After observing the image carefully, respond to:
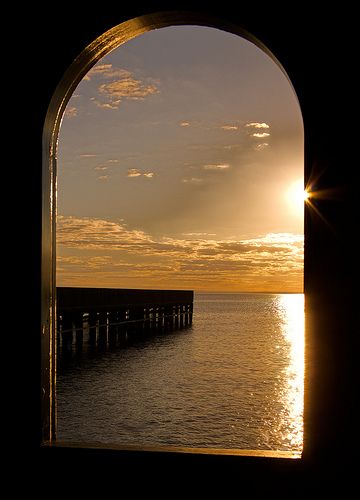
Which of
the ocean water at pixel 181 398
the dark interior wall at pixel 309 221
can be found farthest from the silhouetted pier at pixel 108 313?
the dark interior wall at pixel 309 221

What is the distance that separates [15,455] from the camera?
10.4 ft

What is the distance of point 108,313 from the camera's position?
3272 cm

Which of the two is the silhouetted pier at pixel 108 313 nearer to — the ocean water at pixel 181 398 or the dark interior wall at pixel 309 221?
the ocean water at pixel 181 398

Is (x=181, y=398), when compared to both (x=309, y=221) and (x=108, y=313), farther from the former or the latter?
(x=309, y=221)

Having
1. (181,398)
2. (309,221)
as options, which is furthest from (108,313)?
(309,221)

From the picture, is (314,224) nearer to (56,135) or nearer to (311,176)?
(311,176)

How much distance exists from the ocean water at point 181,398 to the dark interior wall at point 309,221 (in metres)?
3.85

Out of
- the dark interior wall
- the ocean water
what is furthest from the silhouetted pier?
the dark interior wall

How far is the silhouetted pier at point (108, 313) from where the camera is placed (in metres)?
24.9

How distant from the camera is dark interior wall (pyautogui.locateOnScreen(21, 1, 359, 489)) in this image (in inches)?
115

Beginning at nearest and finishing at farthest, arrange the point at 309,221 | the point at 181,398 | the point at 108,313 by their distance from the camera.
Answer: the point at 309,221
the point at 181,398
the point at 108,313

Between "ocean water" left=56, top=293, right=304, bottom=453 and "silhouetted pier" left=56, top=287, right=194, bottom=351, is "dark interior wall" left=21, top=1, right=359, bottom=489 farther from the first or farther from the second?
"silhouetted pier" left=56, top=287, right=194, bottom=351

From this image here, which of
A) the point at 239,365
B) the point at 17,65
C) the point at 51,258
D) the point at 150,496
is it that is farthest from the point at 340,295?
the point at 239,365

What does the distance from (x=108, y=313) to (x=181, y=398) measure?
1500 cm
